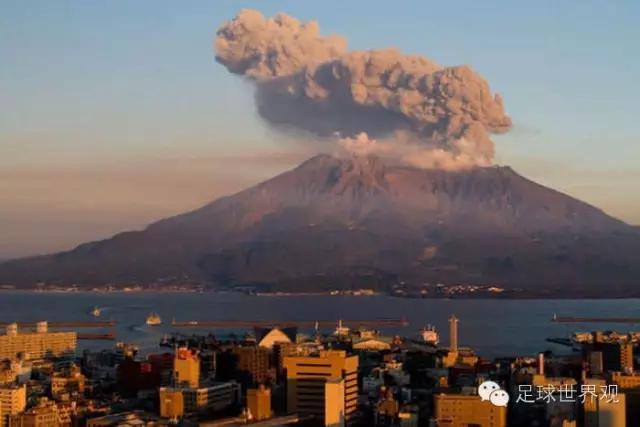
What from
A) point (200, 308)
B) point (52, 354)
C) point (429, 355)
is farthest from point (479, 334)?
point (200, 308)

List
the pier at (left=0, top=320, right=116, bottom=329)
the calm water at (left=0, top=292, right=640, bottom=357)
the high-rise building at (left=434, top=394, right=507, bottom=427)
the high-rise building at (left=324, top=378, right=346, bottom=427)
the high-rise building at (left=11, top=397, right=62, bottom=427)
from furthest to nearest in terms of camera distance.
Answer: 1. the pier at (left=0, top=320, right=116, bottom=329)
2. the calm water at (left=0, top=292, right=640, bottom=357)
3. the high-rise building at (left=11, top=397, right=62, bottom=427)
4. the high-rise building at (left=324, top=378, right=346, bottom=427)
5. the high-rise building at (left=434, top=394, right=507, bottom=427)

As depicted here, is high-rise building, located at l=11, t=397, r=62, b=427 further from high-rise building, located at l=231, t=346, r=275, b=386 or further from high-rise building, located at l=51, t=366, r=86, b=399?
high-rise building, located at l=231, t=346, r=275, b=386

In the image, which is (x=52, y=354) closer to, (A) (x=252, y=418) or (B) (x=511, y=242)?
(A) (x=252, y=418)

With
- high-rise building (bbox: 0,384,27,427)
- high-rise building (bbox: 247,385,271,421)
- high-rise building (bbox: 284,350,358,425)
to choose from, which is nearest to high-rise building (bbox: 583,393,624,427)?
high-rise building (bbox: 284,350,358,425)

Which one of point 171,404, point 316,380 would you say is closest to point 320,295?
point 316,380

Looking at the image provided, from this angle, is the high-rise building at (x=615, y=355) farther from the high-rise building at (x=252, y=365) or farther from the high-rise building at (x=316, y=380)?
the high-rise building at (x=316, y=380)

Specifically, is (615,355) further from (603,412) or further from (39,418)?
(39,418)

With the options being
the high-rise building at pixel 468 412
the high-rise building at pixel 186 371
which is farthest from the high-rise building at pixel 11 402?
the high-rise building at pixel 468 412
